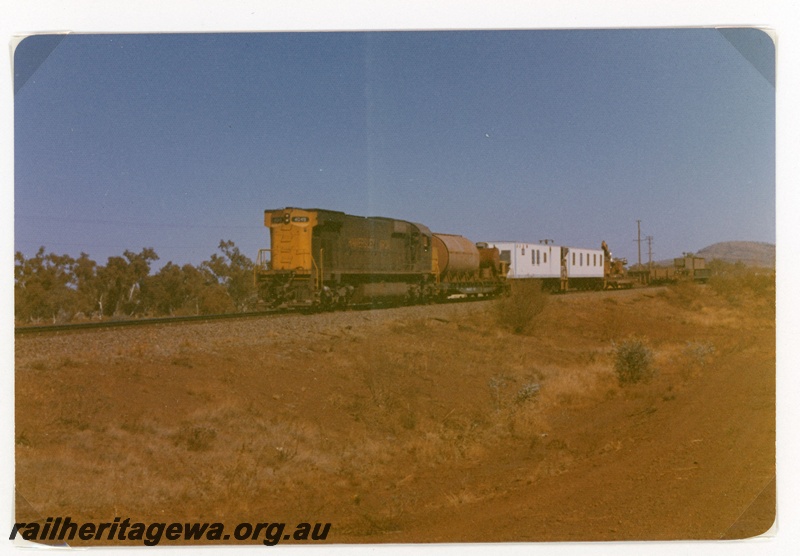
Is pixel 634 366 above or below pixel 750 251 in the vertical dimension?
below

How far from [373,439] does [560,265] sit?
24.5 m

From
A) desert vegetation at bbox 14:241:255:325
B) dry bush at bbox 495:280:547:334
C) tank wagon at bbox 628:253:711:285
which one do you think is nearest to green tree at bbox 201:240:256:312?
desert vegetation at bbox 14:241:255:325

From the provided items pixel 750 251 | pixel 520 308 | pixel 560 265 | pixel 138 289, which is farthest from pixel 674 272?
pixel 138 289

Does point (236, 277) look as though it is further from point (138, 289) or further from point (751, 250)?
point (751, 250)

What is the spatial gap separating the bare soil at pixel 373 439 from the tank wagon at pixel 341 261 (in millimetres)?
3585

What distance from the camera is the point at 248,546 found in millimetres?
7941

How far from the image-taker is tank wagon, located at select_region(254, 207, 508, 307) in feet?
62.0

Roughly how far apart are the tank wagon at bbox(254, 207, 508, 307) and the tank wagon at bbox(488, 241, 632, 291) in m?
6.58

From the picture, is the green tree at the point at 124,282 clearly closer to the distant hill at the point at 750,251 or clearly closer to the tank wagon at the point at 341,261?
the tank wagon at the point at 341,261

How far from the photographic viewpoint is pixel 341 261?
1972 cm

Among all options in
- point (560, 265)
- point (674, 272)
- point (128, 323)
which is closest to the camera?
point (128, 323)

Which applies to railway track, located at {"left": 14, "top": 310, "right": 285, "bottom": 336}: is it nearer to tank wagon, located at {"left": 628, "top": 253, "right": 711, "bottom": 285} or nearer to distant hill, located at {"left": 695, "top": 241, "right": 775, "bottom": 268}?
distant hill, located at {"left": 695, "top": 241, "right": 775, "bottom": 268}

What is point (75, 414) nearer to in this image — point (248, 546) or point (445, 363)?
point (248, 546)

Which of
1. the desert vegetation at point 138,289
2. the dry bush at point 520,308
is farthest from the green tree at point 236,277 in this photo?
the dry bush at point 520,308
